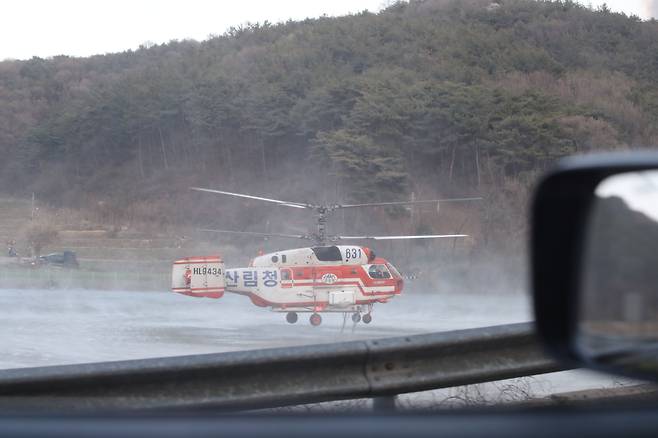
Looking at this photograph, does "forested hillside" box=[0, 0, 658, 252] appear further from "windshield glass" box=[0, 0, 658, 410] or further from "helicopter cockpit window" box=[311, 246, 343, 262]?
"helicopter cockpit window" box=[311, 246, 343, 262]

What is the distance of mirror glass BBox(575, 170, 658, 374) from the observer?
1.45 metres

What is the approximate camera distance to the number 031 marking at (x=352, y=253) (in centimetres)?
1648

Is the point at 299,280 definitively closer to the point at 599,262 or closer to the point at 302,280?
the point at 302,280

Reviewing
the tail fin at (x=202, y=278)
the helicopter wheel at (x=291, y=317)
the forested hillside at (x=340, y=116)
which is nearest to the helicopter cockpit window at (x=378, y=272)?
the helicopter wheel at (x=291, y=317)

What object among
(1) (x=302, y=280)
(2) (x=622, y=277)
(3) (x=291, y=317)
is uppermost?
(2) (x=622, y=277)

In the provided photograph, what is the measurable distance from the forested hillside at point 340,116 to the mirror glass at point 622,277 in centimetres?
2147

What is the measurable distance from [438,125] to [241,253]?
6.81 metres

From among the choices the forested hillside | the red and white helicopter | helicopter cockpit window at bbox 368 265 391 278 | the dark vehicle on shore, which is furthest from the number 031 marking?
the dark vehicle on shore

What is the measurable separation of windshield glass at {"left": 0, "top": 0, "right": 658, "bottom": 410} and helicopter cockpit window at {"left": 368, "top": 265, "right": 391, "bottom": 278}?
0.03 meters

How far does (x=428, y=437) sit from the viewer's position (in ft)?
5.40

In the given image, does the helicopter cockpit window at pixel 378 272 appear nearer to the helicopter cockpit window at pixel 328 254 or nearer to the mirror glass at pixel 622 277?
the helicopter cockpit window at pixel 328 254

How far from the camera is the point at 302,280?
16.2 meters

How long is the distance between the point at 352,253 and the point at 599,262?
15.0m

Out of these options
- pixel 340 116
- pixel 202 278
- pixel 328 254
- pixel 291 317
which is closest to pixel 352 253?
pixel 328 254
